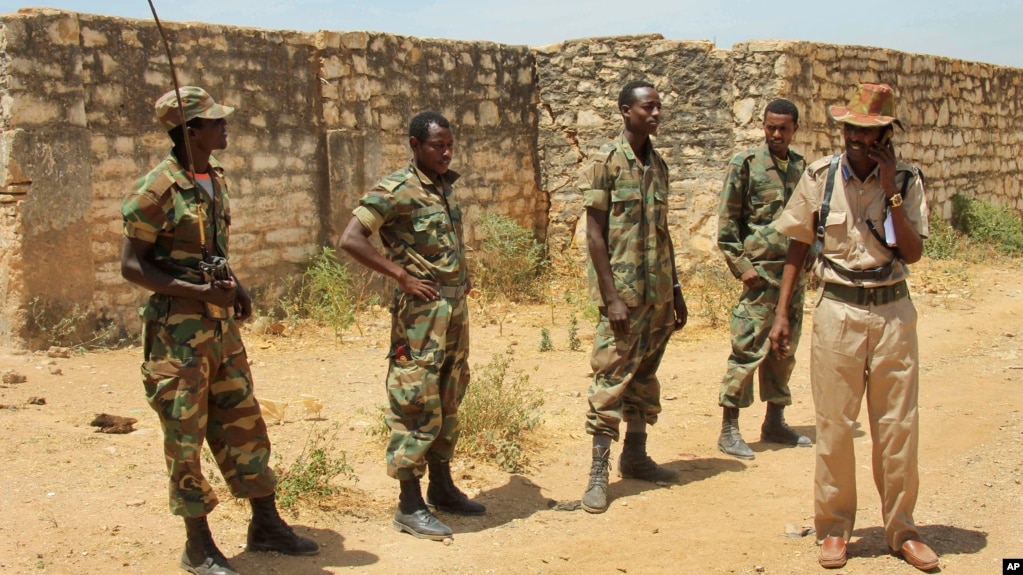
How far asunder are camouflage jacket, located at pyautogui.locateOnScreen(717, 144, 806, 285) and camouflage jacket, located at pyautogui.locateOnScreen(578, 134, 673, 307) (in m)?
0.84

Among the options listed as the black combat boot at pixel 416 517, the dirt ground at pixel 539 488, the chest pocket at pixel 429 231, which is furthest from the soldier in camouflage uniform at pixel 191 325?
the chest pocket at pixel 429 231

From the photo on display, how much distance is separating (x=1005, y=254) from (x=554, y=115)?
20.2 feet

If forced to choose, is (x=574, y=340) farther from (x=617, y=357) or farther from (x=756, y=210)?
(x=617, y=357)

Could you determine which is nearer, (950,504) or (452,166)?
(950,504)

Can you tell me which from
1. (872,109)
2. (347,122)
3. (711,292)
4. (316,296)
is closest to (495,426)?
(872,109)

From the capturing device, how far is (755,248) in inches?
217

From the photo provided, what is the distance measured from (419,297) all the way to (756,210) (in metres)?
2.17

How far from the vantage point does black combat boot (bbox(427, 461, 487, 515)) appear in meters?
4.68

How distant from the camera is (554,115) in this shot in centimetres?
1112

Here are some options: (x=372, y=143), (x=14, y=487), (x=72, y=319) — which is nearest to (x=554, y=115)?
(x=372, y=143)

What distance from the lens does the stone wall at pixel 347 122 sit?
7.27 metres

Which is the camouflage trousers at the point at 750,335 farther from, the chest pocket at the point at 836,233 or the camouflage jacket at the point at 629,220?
the chest pocket at the point at 836,233

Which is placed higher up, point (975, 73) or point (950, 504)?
point (975, 73)

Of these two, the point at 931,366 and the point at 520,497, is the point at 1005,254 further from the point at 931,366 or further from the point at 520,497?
the point at 520,497
